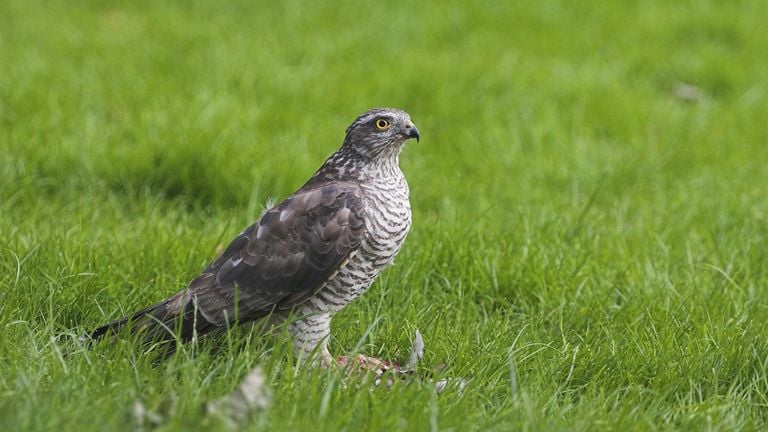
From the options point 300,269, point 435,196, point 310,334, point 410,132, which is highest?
point 410,132

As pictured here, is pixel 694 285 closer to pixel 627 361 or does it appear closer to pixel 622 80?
pixel 627 361

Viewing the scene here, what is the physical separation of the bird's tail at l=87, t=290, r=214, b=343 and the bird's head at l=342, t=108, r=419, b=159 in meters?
0.93

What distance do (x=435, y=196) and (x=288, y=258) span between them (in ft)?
8.21

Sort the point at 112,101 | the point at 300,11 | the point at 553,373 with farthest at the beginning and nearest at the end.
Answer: the point at 300,11, the point at 112,101, the point at 553,373

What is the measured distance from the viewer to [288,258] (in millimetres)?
4137

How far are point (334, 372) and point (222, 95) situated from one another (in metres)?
4.17

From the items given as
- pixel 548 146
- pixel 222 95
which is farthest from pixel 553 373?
pixel 222 95

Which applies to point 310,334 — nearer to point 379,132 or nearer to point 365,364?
point 365,364

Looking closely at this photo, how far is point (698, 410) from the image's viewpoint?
3.87 metres

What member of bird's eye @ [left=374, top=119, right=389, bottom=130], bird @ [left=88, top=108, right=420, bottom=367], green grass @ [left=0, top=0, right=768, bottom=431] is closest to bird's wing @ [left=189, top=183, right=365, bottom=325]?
bird @ [left=88, top=108, right=420, bottom=367]

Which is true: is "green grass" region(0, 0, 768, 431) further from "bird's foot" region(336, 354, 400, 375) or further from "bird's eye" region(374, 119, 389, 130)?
"bird's eye" region(374, 119, 389, 130)

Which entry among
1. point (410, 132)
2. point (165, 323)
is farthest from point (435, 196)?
point (165, 323)

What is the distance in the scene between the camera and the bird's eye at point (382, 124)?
4324mm

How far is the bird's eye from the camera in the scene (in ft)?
14.2
